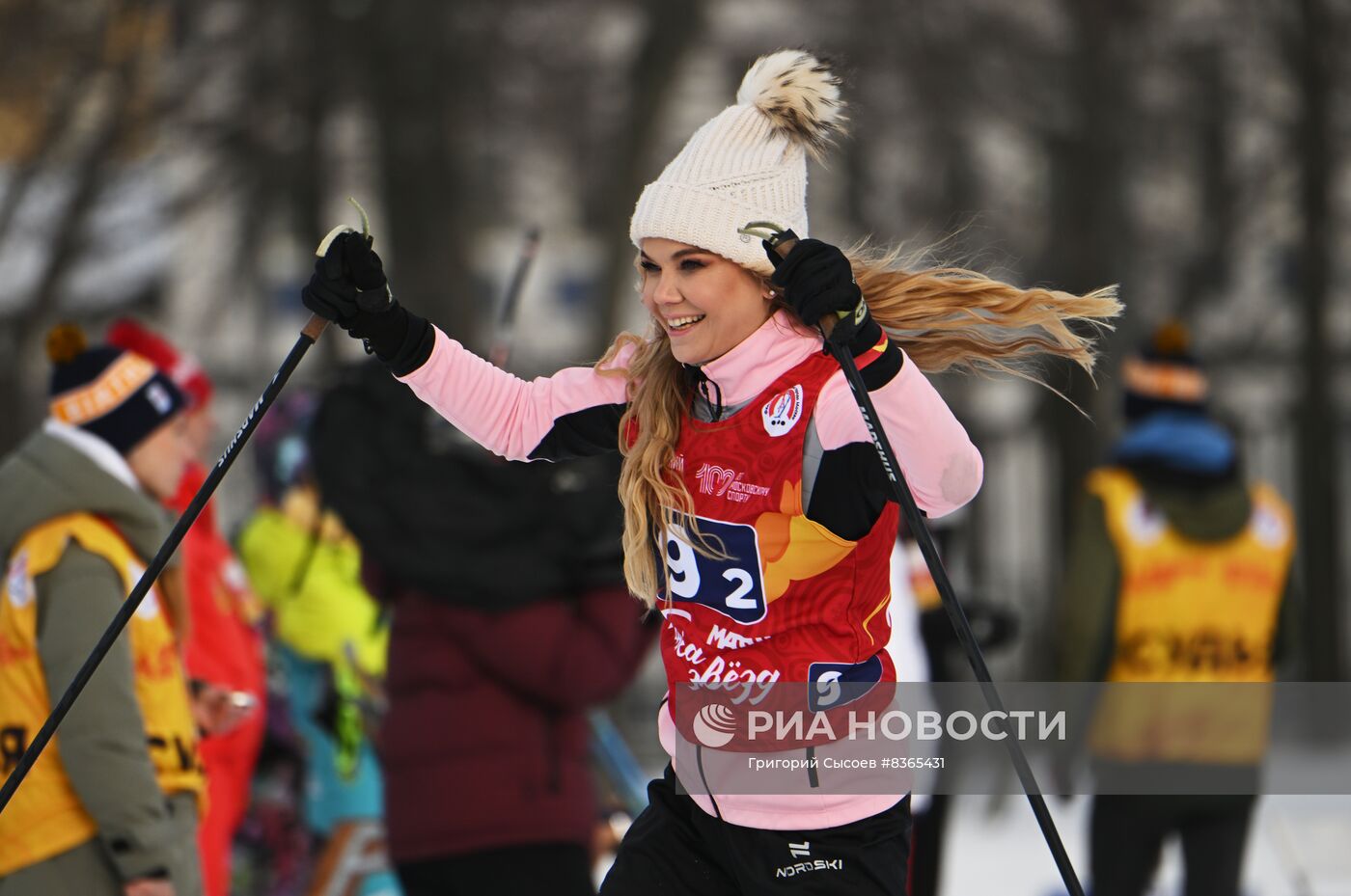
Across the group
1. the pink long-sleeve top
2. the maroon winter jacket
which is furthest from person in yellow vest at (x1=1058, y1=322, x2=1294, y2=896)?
the pink long-sleeve top

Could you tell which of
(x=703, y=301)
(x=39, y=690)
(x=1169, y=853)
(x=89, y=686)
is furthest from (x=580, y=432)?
(x=1169, y=853)

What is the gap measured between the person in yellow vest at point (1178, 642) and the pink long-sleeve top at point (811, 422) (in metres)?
2.61

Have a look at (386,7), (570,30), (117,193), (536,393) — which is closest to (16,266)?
(117,193)

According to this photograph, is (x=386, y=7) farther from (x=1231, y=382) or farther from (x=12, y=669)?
(x=12, y=669)

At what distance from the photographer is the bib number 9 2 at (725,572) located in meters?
3.09

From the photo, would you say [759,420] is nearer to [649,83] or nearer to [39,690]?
[39,690]

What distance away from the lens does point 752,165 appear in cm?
327

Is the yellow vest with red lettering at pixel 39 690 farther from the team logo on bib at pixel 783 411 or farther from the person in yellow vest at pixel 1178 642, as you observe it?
the person in yellow vest at pixel 1178 642

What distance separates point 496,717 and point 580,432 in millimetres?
1257

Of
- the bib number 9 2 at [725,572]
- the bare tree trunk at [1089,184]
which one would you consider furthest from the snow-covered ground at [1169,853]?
the bib number 9 2 at [725,572]

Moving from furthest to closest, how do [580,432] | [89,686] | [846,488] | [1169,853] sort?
[1169,853] < [89,686] < [580,432] < [846,488]

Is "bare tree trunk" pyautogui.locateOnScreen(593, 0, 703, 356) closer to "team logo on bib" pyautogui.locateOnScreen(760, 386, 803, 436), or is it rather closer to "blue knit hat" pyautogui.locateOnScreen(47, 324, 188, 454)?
"blue knit hat" pyautogui.locateOnScreen(47, 324, 188, 454)

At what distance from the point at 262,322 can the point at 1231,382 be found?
420 inches

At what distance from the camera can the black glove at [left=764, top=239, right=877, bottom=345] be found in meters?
2.91
